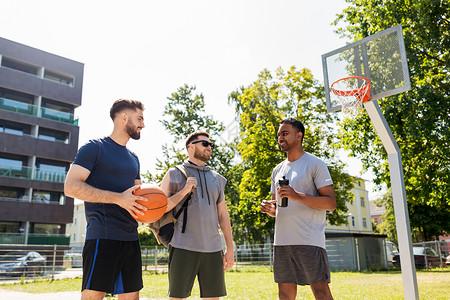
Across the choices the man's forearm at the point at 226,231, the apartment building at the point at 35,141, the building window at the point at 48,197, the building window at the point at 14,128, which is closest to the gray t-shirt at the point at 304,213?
the man's forearm at the point at 226,231

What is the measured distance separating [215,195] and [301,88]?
1940 centimetres

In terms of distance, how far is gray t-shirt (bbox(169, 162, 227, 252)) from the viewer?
3.66 m

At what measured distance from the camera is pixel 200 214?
380 cm

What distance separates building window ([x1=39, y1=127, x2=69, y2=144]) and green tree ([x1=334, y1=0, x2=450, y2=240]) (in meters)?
26.7

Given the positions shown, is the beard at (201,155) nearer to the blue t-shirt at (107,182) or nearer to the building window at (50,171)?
the blue t-shirt at (107,182)

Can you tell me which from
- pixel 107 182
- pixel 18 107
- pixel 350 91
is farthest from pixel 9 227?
pixel 107 182

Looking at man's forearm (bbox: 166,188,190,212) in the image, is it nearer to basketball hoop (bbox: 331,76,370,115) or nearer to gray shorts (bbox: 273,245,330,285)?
gray shorts (bbox: 273,245,330,285)

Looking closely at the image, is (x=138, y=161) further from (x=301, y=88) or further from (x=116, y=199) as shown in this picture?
(x=301, y=88)

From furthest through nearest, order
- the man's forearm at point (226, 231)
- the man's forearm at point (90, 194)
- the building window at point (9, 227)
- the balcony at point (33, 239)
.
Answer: the building window at point (9, 227)
the balcony at point (33, 239)
the man's forearm at point (226, 231)
the man's forearm at point (90, 194)

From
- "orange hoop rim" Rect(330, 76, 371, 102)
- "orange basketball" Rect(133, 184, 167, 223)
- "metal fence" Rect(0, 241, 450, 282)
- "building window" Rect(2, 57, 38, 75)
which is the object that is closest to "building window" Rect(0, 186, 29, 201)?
"metal fence" Rect(0, 241, 450, 282)

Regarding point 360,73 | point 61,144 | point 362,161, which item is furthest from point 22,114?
point 360,73

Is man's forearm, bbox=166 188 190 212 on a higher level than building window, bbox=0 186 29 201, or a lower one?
lower

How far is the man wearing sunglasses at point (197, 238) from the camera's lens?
3.57m

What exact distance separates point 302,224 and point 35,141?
32.5 meters
